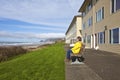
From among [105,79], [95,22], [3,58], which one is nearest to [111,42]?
[95,22]

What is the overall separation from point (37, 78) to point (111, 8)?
14.4 metres

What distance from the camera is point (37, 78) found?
8070 mm

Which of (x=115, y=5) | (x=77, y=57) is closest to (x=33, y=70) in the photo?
(x=77, y=57)

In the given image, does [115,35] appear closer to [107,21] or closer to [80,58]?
[107,21]

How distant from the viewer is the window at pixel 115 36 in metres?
18.0

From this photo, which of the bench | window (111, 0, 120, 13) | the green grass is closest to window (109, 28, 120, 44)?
window (111, 0, 120, 13)

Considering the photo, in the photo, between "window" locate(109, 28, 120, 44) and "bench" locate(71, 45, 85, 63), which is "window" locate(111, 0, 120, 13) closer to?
"window" locate(109, 28, 120, 44)

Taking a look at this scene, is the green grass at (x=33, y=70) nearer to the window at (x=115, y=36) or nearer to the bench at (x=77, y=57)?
the bench at (x=77, y=57)

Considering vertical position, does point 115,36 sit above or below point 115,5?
below

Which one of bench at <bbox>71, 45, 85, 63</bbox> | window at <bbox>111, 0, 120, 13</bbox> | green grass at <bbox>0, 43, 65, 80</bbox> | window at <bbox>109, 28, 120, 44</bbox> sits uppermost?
window at <bbox>111, 0, 120, 13</bbox>

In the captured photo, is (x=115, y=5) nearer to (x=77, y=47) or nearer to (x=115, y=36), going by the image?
(x=115, y=36)

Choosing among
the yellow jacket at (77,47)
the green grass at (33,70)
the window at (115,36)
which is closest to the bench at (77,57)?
the yellow jacket at (77,47)

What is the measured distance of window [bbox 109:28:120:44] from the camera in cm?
1803

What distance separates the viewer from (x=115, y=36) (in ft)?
62.2
